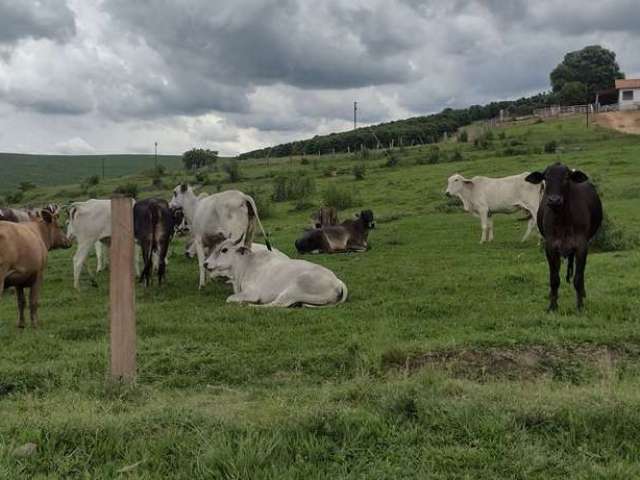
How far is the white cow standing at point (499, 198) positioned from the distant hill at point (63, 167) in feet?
251

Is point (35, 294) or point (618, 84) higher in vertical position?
point (618, 84)

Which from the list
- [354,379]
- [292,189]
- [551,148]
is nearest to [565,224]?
[354,379]

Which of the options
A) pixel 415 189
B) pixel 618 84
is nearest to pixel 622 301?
pixel 415 189

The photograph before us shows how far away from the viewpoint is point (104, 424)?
464 centimetres

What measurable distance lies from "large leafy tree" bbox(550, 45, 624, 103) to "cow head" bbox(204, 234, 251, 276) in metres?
86.9

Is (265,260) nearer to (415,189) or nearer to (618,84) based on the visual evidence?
(415,189)

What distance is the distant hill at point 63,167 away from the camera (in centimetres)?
9475

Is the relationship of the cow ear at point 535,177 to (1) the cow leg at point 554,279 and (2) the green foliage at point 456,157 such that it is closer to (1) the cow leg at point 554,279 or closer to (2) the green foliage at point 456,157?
(1) the cow leg at point 554,279

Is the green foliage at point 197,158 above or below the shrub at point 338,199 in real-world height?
above

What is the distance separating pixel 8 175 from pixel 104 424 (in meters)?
106

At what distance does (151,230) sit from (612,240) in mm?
9797

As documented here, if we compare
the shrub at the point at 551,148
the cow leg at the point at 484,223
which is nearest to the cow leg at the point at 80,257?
the cow leg at the point at 484,223

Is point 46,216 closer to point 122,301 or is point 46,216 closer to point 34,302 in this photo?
point 34,302

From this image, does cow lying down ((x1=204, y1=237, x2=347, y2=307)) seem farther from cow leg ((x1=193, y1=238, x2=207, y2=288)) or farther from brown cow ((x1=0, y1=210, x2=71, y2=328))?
brown cow ((x1=0, y1=210, x2=71, y2=328))
